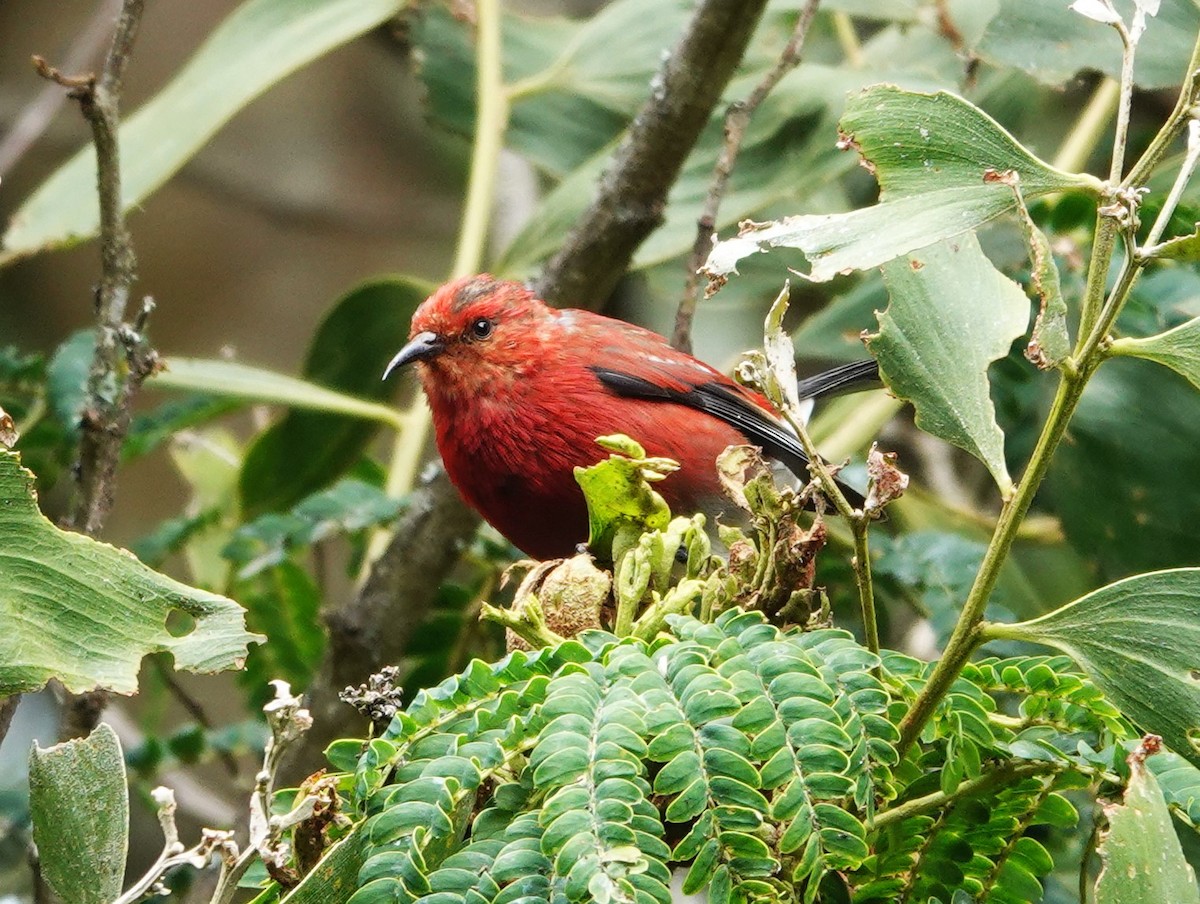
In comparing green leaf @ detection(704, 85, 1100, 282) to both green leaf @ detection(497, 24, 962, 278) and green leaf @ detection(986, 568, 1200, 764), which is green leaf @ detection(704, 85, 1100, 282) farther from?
green leaf @ detection(497, 24, 962, 278)

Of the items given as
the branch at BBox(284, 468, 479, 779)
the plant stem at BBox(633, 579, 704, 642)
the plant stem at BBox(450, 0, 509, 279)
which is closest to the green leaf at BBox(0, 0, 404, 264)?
the plant stem at BBox(450, 0, 509, 279)

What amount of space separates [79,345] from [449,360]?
3.22 ft

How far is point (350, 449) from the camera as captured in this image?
4.64m

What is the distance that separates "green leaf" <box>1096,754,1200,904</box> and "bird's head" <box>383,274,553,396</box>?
2.39 metres

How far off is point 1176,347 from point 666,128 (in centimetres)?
A: 240

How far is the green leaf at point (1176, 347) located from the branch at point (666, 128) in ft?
7.75

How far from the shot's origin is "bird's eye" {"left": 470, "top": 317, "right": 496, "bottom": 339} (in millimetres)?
3896

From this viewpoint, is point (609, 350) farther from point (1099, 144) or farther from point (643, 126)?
point (1099, 144)

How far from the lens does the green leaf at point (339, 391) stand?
4.54 metres

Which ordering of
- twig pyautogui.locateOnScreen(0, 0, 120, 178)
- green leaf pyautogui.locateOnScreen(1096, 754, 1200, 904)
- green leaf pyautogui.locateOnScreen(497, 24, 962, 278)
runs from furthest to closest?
twig pyautogui.locateOnScreen(0, 0, 120, 178), green leaf pyautogui.locateOnScreen(497, 24, 962, 278), green leaf pyautogui.locateOnScreen(1096, 754, 1200, 904)

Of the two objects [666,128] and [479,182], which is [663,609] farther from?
[479,182]

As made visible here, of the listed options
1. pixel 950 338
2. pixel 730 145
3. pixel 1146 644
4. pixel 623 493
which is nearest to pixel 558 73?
pixel 730 145

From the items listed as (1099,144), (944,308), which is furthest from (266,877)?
(1099,144)

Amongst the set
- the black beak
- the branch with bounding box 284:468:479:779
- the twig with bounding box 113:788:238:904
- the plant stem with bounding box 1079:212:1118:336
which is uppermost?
the plant stem with bounding box 1079:212:1118:336
